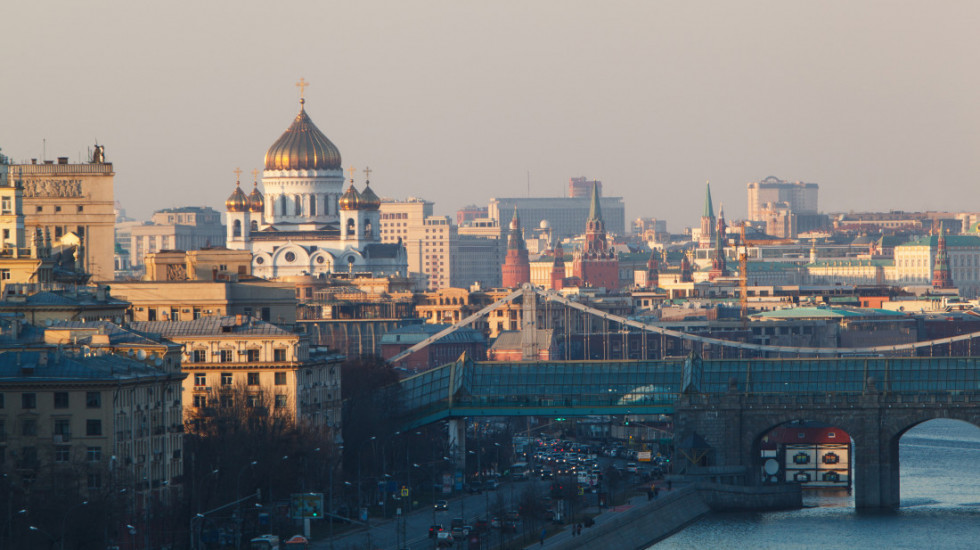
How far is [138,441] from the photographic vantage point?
83.1 m

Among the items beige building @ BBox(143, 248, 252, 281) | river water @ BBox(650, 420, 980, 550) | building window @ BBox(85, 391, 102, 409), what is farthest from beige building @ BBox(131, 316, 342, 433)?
beige building @ BBox(143, 248, 252, 281)

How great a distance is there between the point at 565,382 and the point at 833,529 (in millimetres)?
19470

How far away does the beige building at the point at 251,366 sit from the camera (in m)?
101

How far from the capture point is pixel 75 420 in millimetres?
81062

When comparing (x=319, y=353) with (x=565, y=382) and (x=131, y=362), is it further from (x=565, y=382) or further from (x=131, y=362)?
(x=131, y=362)


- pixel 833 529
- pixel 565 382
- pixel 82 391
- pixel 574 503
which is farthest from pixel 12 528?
pixel 565 382

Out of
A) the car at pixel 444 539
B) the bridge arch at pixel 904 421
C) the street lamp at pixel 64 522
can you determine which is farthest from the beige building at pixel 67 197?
the street lamp at pixel 64 522

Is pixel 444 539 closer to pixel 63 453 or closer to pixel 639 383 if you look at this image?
pixel 63 453

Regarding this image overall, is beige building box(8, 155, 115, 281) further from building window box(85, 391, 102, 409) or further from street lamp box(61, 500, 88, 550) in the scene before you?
street lamp box(61, 500, 88, 550)

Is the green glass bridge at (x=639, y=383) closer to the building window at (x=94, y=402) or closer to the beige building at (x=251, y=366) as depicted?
the beige building at (x=251, y=366)

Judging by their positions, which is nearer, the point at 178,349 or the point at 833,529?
the point at 178,349

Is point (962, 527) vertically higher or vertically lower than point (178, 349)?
lower

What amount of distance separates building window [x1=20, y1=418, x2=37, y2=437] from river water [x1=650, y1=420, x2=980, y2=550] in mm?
26302

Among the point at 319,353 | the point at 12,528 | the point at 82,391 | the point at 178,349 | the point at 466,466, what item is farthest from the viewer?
the point at 466,466
